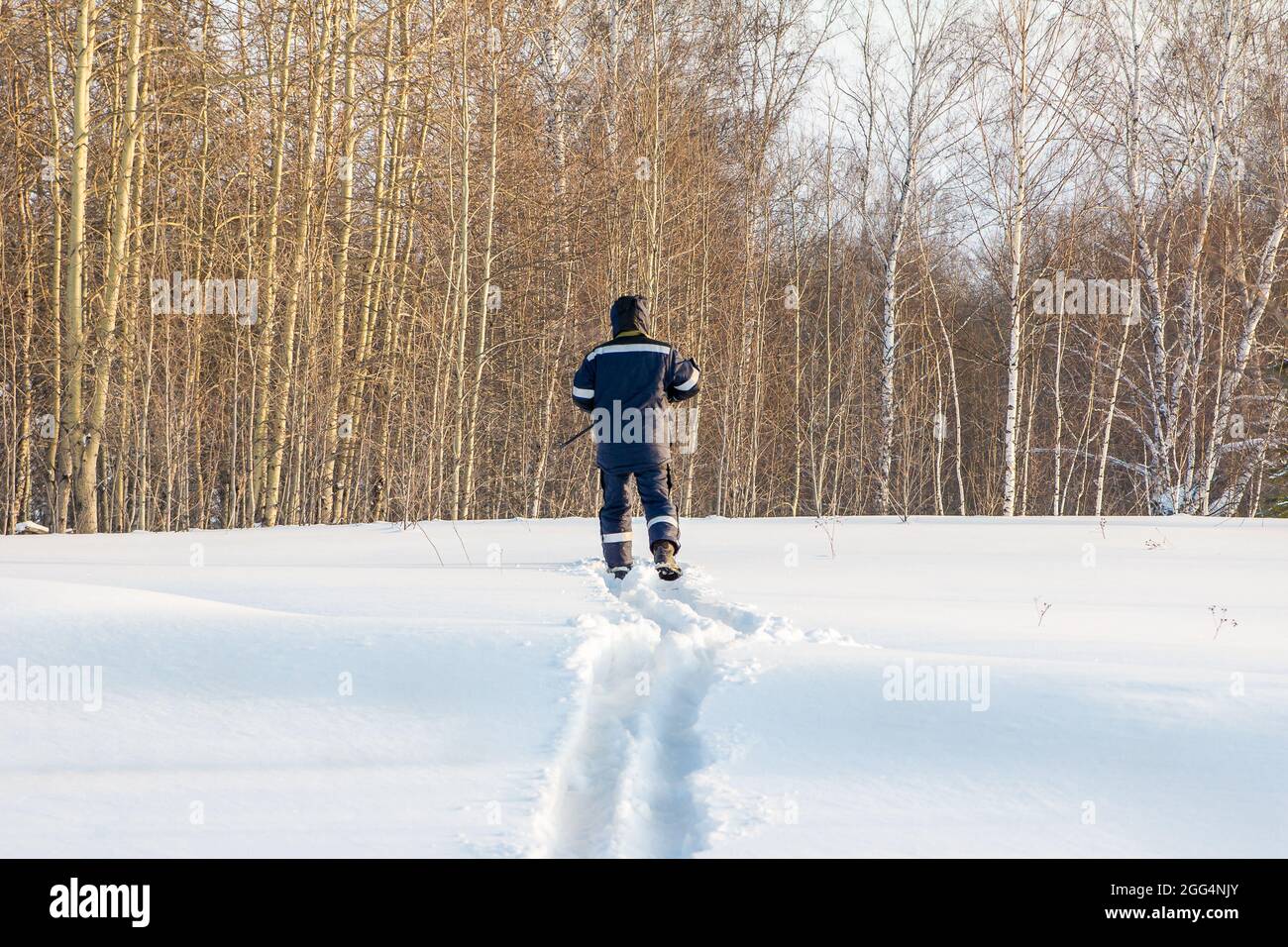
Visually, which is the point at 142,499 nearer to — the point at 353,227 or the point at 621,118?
the point at 353,227

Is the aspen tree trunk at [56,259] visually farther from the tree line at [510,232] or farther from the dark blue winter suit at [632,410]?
the dark blue winter suit at [632,410]

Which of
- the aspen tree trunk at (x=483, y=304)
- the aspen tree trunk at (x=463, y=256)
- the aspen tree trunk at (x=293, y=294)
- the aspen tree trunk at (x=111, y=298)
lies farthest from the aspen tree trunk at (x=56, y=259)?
the aspen tree trunk at (x=483, y=304)

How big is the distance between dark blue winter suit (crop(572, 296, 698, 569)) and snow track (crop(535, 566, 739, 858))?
1.59 m

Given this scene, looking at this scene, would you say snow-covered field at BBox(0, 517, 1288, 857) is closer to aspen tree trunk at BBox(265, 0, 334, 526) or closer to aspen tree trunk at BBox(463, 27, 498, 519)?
aspen tree trunk at BBox(265, 0, 334, 526)

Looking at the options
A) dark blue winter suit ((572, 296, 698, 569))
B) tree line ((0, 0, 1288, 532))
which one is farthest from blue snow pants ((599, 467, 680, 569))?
tree line ((0, 0, 1288, 532))

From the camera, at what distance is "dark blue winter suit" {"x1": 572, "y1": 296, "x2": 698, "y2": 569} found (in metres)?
6.75

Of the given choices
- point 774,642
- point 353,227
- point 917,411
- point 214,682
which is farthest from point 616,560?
point 917,411

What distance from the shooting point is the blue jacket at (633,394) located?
6762 millimetres

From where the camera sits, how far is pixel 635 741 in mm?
3285

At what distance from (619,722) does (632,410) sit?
3512 mm

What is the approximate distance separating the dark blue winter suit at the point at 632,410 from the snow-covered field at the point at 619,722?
45.4 inches

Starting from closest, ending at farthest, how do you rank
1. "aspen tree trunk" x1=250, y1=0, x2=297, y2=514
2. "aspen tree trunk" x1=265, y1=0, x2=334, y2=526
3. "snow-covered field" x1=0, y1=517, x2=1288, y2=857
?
"snow-covered field" x1=0, y1=517, x2=1288, y2=857
"aspen tree trunk" x1=250, y1=0, x2=297, y2=514
"aspen tree trunk" x1=265, y1=0, x2=334, y2=526

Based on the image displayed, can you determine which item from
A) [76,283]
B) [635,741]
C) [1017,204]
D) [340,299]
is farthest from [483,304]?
[635,741]

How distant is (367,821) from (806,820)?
3.73 ft
